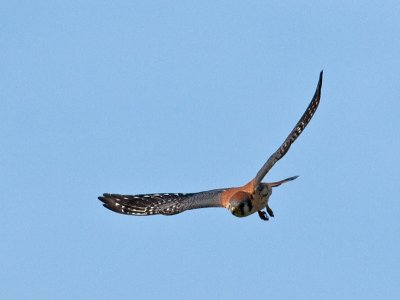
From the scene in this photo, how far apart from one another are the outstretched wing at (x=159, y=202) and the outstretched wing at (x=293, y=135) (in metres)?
2.37

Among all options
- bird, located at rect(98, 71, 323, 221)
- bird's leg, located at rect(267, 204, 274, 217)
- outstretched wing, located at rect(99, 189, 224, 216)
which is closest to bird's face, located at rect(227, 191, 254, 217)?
bird, located at rect(98, 71, 323, 221)

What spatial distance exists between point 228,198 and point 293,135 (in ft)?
10.3

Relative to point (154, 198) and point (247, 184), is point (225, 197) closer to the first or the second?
point (247, 184)

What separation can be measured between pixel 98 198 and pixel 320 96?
9.52 m

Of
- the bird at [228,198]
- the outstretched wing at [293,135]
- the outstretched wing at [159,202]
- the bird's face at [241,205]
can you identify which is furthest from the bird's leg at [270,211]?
the outstretched wing at [293,135]

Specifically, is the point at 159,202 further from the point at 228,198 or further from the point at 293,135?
the point at 293,135

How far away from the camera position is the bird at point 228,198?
3077cm

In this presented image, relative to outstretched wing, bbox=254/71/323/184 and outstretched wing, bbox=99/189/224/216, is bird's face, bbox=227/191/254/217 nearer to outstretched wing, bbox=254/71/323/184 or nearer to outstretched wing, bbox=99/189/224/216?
outstretched wing, bbox=254/71/323/184

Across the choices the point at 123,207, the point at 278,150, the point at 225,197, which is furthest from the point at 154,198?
the point at 278,150

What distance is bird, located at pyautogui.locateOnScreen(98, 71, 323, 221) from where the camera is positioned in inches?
1211

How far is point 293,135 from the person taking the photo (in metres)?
30.6

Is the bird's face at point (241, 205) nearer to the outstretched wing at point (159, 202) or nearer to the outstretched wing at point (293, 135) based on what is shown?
the outstretched wing at point (293, 135)

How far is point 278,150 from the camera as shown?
1200 inches

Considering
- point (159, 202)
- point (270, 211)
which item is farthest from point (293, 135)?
point (159, 202)
